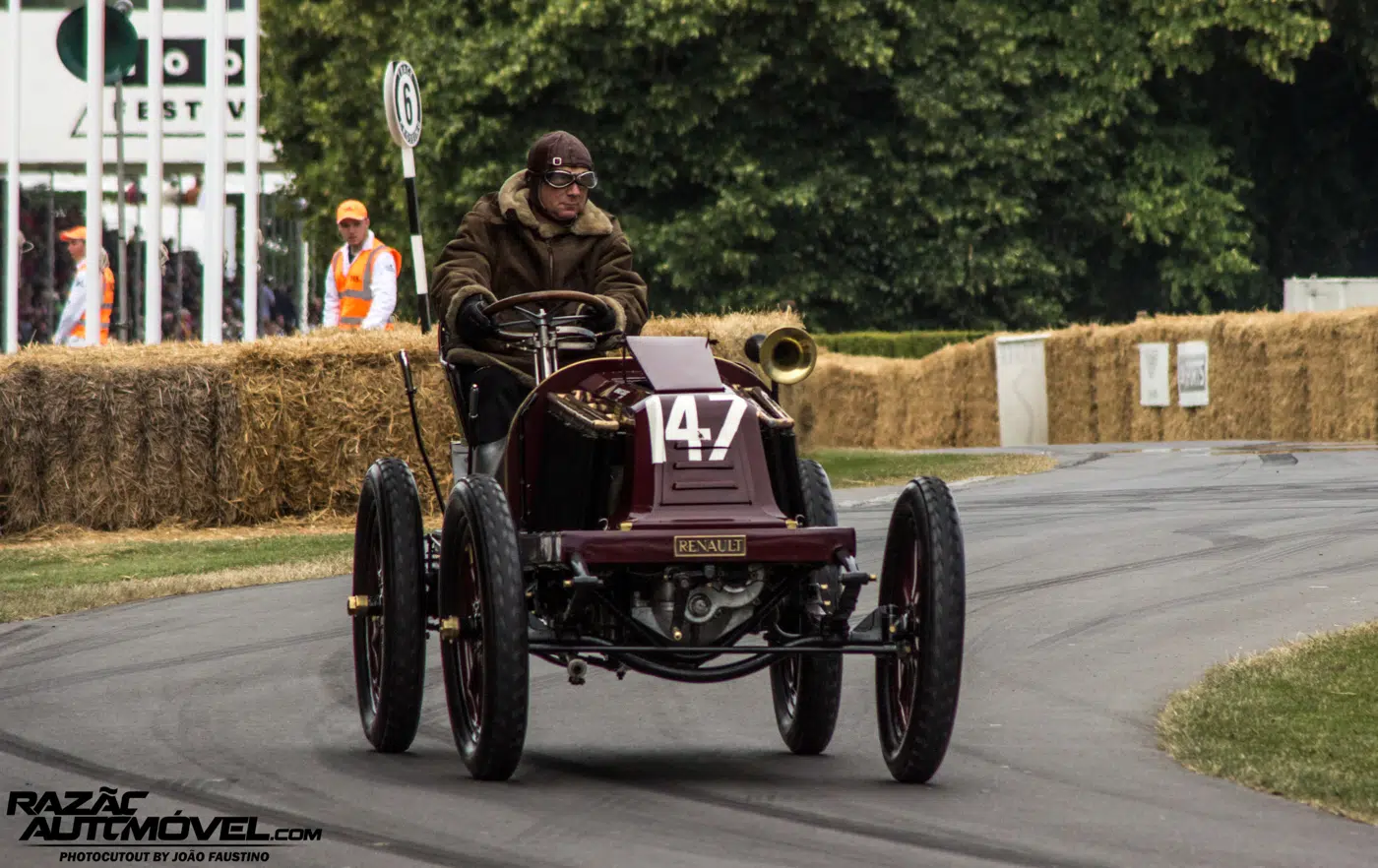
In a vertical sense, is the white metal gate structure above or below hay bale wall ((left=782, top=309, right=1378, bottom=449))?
above

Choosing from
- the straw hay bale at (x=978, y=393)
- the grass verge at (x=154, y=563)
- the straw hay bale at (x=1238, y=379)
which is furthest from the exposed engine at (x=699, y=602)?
the straw hay bale at (x=978, y=393)

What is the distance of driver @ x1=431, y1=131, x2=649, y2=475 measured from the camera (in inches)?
309

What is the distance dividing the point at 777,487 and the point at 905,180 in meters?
31.1

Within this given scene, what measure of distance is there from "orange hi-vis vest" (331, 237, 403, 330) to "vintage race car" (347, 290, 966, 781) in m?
10.6

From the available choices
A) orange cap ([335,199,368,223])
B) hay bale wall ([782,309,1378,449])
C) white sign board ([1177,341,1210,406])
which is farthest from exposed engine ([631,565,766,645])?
white sign board ([1177,341,1210,406])

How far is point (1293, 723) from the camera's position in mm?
7703

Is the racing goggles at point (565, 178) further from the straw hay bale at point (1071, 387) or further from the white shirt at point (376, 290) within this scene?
the straw hay bale at point (1071, 387)

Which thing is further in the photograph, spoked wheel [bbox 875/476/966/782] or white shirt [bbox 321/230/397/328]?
white shirt [bbox 321/230/397/328]

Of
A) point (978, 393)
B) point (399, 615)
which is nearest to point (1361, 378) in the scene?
point (978, 393)

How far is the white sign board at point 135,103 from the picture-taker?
46406 mm

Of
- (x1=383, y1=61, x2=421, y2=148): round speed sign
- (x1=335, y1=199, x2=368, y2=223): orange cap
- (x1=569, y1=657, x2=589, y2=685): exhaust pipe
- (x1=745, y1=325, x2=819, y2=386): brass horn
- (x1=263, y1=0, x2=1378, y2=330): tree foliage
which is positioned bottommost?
(x1=569, y1=657, x2=589, y2=685): exhaust pipe

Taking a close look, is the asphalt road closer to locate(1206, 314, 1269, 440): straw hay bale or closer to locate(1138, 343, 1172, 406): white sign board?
locate(1206, 314, 1269, 440): straw hay bale

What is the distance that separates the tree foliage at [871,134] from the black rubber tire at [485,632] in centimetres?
2912

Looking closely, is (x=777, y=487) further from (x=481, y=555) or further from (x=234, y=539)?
(x=234, y=539)
